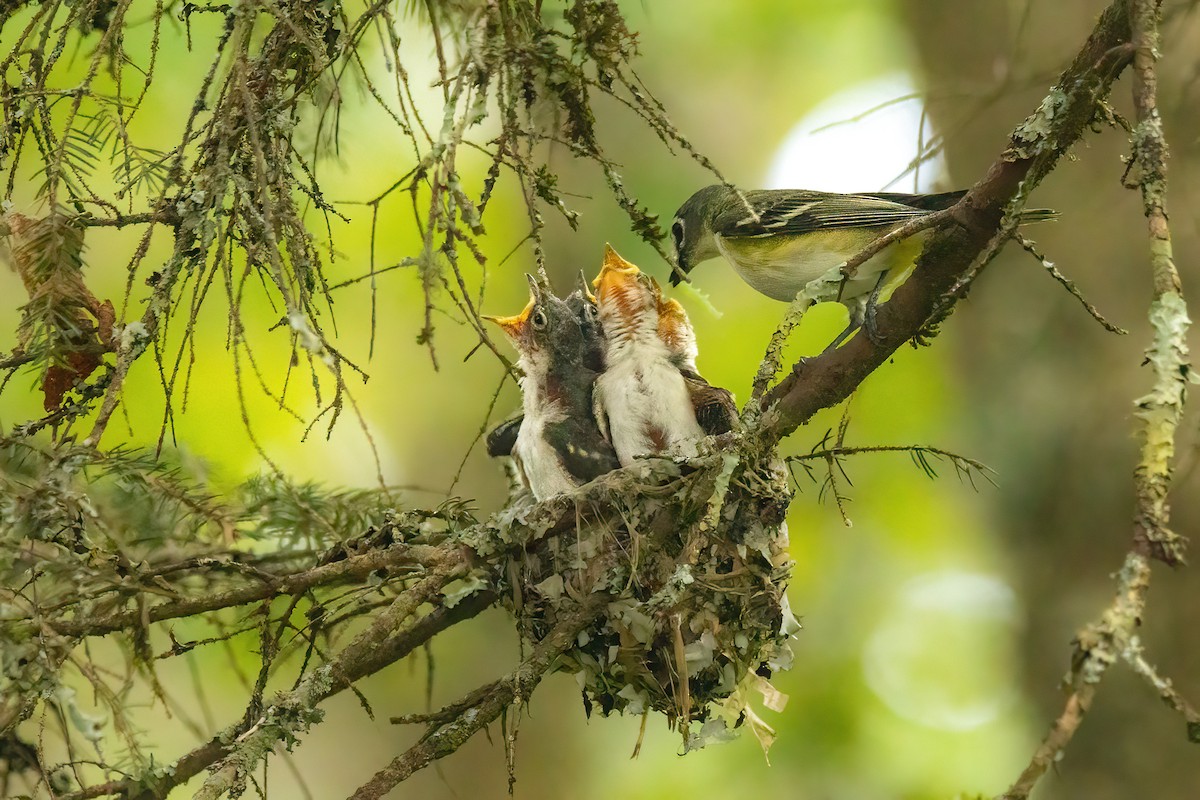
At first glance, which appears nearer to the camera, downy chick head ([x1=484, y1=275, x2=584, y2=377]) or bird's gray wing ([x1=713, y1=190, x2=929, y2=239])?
bird's gray wing ([x1=713, y1=190, x2=929, y2=239])

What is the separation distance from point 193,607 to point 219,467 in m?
1.07

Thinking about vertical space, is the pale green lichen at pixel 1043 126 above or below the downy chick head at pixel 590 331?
below

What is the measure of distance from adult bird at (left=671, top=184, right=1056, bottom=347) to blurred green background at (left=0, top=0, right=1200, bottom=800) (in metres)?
0.43

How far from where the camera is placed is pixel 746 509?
3273mm

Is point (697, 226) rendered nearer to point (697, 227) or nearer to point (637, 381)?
point (697, 227)

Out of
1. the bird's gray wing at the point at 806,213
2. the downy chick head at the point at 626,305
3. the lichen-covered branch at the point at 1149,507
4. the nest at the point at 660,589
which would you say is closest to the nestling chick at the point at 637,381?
the downy chick head at the point at 626,305

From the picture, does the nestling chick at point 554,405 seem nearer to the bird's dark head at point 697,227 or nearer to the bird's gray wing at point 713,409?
the bird's gray wing at point 713,409

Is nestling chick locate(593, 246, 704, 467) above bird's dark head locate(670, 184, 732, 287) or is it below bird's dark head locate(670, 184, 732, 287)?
below

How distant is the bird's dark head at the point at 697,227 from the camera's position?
4.18 meters

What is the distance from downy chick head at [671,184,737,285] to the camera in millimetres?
4172

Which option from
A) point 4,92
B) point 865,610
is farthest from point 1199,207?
point 865,610

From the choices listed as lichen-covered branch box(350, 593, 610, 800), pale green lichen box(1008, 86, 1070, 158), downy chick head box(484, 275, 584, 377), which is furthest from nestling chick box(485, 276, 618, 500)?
pale green lichen box(1008, 86, 1070, 158)

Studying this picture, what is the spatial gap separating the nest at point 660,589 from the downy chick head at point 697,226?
3.98ft

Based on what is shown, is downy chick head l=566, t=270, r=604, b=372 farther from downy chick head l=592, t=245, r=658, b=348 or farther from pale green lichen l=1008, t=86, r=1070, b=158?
pale green lichen l=1008, t=86, r=1070, b=158
